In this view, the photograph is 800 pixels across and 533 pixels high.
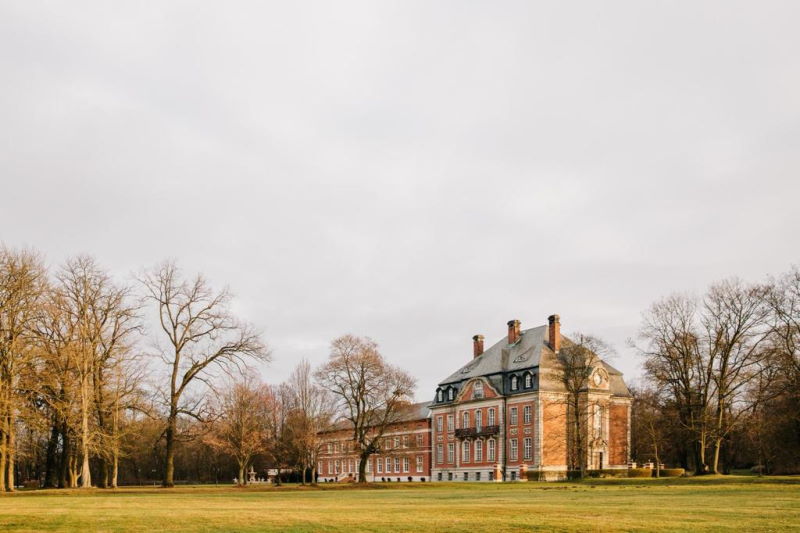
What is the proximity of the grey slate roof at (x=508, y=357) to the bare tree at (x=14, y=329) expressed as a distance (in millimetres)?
44875

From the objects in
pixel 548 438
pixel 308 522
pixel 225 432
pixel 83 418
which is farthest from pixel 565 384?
pixel 308 522

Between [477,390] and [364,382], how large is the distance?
19.9 meters

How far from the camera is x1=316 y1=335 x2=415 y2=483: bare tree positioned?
60812mm

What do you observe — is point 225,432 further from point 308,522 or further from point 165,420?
point 308,522

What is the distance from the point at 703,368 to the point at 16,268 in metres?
44.5

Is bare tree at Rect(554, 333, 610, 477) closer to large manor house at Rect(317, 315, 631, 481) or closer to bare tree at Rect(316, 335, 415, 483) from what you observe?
large manor house at Rect(317, 315, 631, 481)

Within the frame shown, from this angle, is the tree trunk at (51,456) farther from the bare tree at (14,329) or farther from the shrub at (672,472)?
the shrub at (672,472)

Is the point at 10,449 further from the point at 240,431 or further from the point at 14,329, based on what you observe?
the point at 240,431

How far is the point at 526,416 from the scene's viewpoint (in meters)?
71.4

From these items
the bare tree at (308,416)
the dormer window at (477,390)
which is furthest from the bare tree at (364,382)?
the dormer window at (477,390)

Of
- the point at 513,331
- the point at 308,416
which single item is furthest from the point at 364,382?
the point at 513,331

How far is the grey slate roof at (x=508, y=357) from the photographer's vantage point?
72.6m

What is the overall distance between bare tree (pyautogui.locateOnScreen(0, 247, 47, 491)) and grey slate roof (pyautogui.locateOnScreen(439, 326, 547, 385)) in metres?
44.9

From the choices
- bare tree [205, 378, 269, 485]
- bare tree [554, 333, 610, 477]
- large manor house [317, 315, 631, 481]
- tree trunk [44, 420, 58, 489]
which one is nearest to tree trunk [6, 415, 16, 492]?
tree trunk [44, 420, 58, 489]
